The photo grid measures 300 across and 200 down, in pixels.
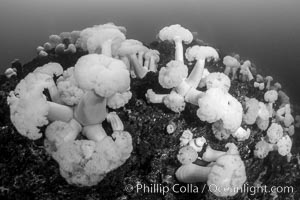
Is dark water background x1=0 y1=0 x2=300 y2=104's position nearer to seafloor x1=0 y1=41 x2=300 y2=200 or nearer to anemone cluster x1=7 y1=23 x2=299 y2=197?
seafloor x1=0 y1=41 x2=300 y2=200

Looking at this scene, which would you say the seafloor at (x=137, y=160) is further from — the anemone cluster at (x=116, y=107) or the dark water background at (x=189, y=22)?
the dark water background at (x=189, y=22)

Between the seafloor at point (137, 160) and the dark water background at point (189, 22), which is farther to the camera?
the dark water background at point (189, 22)

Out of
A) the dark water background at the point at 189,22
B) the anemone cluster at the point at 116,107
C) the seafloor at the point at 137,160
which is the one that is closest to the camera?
the anemone cluster at the point at 116,107

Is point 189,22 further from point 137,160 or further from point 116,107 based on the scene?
point 137,160

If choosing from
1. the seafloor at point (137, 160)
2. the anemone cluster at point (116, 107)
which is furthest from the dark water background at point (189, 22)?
the anemone cluster at point (116, 107)

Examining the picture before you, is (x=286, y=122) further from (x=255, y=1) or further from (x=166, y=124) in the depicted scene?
(x=255, y=1)

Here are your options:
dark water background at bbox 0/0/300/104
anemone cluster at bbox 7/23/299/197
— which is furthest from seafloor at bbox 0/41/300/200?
dark water background at bbox 0/0/300/104

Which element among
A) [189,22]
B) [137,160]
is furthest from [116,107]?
[189,22]

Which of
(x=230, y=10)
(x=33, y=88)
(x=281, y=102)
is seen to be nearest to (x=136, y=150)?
(x=33, y=88)
